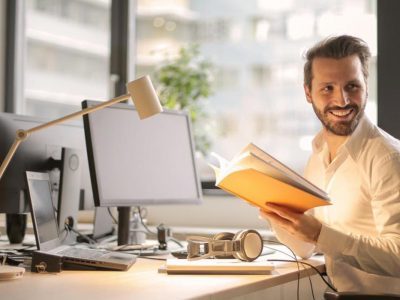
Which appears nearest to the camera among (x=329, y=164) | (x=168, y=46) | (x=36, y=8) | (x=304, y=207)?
(x=304, y=207)

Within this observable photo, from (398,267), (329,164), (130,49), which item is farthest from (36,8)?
(398,267)

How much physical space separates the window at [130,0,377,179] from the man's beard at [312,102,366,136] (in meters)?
1.30

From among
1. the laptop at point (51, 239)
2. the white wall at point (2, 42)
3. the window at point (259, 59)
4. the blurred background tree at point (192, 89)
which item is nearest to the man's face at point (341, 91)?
the laptop at point (51, 239)

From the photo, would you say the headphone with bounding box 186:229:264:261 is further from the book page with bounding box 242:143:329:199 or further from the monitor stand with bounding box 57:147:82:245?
A: the monitor stand with bounding box 57:147:82:245

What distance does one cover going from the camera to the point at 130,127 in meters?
2.64

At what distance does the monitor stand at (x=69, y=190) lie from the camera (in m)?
2.55

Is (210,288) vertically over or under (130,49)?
under

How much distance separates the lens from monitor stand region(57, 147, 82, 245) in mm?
2553

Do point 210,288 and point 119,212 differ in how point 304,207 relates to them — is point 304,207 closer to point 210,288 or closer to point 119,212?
point 210,288

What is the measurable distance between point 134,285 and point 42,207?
589 millimetres

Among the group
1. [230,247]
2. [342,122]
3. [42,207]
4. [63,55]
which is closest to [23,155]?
[42,207]

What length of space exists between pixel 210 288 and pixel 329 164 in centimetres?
83

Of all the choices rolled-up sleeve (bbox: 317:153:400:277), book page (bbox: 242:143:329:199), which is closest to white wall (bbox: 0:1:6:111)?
book page (bbox: 242:143:329:199)

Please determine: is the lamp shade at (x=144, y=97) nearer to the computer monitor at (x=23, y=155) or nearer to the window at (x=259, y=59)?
the computer monitor at (x=23, y=155)
